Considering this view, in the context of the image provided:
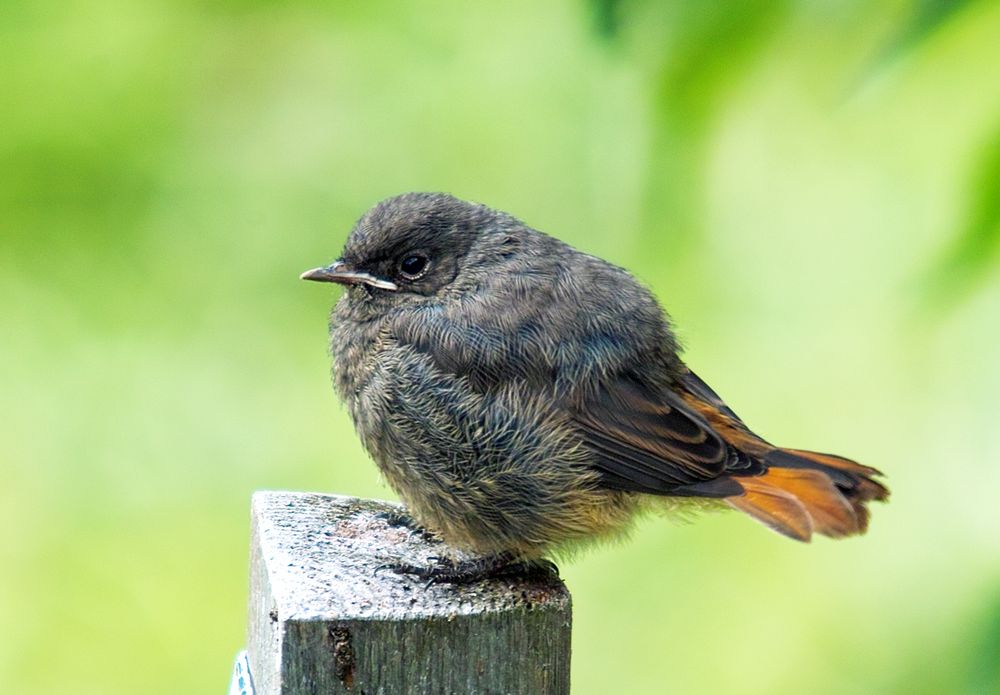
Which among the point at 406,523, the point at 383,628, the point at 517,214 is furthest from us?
the point at 517,214

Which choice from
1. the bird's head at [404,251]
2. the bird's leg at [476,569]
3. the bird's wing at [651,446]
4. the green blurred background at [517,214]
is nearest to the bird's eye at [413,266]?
the bird's head at [404,251]

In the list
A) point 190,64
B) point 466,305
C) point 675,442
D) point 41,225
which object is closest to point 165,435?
point 41,225

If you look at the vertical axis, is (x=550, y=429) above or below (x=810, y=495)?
above

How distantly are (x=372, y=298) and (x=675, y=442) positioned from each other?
2.75 ft

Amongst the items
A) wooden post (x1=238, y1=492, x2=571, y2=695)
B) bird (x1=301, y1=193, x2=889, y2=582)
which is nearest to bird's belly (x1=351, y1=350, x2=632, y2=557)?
bird (x1=301, y1=193, x2=889, y2=582)

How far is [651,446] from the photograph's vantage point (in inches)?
114

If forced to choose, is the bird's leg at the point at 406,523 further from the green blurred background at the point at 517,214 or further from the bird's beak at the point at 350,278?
the green blurred background at the point at 517,214

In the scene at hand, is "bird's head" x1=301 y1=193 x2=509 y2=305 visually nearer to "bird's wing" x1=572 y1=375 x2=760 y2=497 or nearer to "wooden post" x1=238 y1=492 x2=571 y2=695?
"bird's wing" x1=572 y1=375 x2=760 y2=497

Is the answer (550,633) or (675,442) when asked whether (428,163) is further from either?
(550,633)

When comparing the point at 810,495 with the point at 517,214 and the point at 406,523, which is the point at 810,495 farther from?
the point at 517,214

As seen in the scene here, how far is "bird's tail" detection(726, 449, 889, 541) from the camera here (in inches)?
105

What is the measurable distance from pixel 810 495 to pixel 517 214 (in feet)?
5.61

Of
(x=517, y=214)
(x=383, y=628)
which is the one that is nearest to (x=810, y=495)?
(x=383, y=628)

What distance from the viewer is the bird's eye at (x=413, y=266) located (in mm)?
3232
